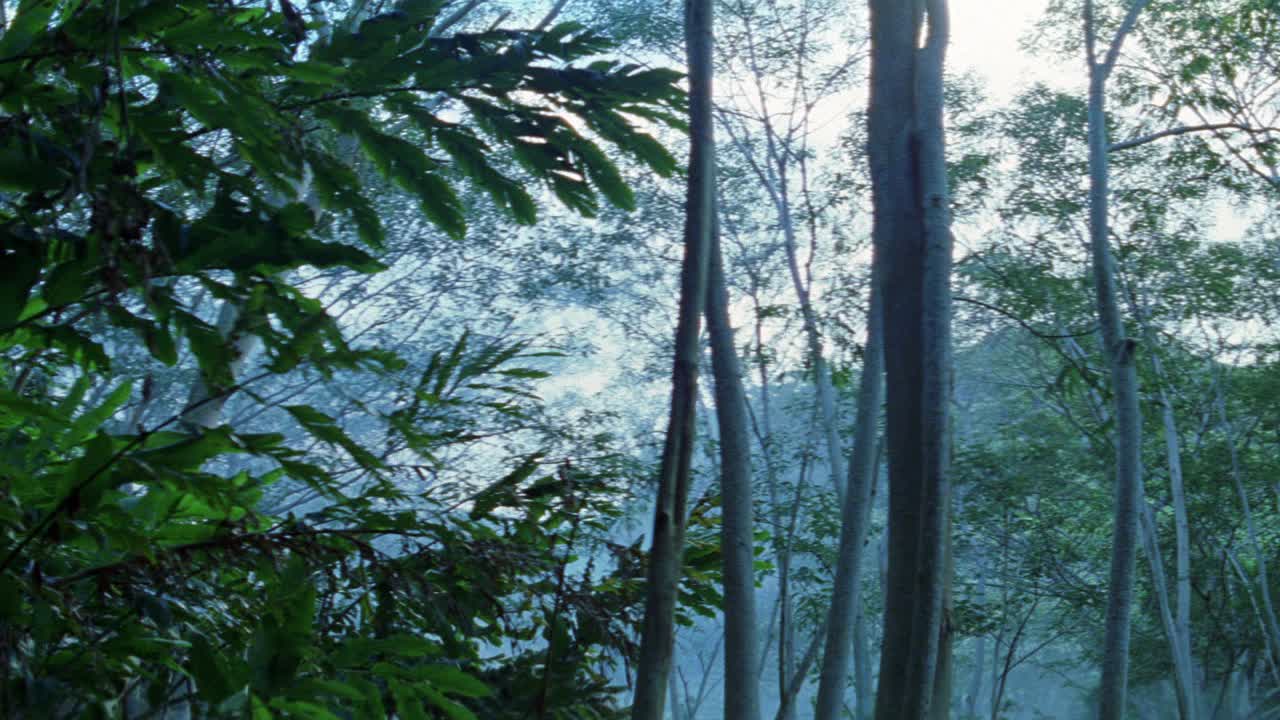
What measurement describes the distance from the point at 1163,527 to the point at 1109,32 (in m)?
5.22

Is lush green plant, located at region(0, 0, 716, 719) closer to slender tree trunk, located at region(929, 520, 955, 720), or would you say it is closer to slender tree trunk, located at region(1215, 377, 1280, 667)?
slender tree trunk, located at region(929, 520, 955, 720)

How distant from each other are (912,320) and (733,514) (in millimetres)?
444

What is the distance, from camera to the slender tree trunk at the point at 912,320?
4.77ft

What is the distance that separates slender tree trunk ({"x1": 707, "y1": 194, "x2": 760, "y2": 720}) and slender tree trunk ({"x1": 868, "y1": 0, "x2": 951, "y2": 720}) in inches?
8.1

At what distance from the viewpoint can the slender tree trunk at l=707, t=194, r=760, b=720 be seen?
57.3 inches

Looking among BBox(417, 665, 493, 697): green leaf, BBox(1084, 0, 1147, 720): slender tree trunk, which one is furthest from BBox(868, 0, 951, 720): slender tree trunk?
BBox(1084, 0, 1147, 720): slender tree trunk

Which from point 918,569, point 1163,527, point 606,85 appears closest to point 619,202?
point 606,85

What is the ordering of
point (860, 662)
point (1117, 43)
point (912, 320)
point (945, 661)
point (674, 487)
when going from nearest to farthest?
point (674, 487), point (912, 320), point (945, 661), point (1117, 43), point (860, 662)

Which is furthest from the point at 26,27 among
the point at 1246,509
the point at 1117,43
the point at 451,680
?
the point at 1246,509

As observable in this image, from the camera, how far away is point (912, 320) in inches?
64.2

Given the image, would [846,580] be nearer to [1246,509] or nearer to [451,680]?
[451,680]

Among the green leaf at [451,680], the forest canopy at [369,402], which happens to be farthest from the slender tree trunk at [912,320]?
the green leaf at [451,680]

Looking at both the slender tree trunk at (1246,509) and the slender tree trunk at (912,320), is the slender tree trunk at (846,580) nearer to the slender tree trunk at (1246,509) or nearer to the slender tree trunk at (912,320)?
the slender tree trunk at (912,320)

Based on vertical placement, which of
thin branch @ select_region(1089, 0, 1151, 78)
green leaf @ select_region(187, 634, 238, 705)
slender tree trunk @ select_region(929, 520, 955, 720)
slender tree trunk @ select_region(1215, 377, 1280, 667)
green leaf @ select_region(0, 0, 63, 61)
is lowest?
green leaf @ select_region(187, 634, 238, 705)
